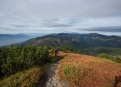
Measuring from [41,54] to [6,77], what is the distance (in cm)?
870

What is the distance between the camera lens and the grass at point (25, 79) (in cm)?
2117

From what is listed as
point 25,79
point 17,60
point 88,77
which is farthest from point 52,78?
point 17,60

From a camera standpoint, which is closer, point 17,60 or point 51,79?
point 51,79

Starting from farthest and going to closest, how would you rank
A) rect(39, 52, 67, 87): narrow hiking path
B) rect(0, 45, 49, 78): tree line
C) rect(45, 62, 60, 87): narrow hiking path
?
rect(0, 45, 49, 78): tree line
rect(45, 62, 60, 87): narrow hiking path
rect(39, 52, 67, 87): narrow hiking path

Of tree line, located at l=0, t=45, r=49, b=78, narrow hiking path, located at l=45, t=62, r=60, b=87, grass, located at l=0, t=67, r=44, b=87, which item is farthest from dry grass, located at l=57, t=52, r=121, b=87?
tree line, located at l=0, t=45, r=49, b=78

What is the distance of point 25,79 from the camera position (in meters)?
22.2

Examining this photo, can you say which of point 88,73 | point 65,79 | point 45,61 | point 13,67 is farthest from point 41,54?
point 88,73

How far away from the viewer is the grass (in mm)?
21175

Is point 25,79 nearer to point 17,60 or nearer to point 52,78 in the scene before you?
point 52,78

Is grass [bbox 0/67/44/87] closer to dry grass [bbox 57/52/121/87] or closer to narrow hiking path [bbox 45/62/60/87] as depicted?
narrow hiking path [bbox 45/62/60/87]

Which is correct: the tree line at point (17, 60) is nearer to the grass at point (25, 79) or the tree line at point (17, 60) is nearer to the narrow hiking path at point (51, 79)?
the grass at point (25, 79)

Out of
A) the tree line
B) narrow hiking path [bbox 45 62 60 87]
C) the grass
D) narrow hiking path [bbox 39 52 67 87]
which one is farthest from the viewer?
the tree line

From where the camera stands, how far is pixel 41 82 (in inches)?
897

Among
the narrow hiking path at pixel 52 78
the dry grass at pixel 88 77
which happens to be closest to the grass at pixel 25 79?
the narrow hiking path at pixel 52 78
